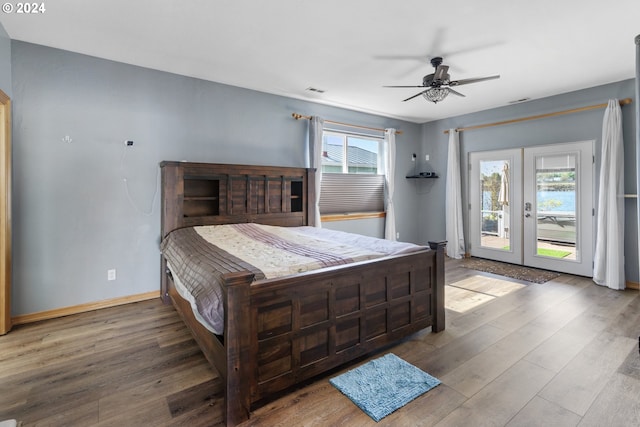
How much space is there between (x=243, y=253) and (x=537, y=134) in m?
5.02

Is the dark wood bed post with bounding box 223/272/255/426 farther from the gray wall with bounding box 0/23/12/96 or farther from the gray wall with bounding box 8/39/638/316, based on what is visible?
the gray wall with bounding box 0/23/12/96

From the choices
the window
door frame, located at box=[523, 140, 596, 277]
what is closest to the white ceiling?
door frame, located at box=[523, 140, 596, 277]

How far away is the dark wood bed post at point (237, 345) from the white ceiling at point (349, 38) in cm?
215

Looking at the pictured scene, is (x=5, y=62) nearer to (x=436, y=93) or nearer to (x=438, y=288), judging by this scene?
(x=436, y=93)

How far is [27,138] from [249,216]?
233cm

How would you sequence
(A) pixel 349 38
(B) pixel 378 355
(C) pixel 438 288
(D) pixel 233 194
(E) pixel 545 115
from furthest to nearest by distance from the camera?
(E) pixel 545 115
(D) pixel 233 194
(A) pixel 349 38
(C) pixel 438 288
(B) pixel 378 355

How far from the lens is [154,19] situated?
259 cm

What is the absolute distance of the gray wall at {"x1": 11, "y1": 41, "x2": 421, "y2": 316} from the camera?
2992 millimetres

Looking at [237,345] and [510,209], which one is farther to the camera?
[510,209]

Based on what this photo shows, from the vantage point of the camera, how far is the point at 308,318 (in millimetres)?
1948

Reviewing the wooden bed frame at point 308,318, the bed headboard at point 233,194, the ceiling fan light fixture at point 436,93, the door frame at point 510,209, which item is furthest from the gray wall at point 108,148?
the ceiling fan light fixture at point 436,93

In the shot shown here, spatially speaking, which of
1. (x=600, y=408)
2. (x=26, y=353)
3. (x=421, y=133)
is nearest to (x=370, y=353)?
(x=600, y=408)

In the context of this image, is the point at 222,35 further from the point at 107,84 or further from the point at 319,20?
the point at 107,84

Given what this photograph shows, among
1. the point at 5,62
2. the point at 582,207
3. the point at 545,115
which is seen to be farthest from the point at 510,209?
the point at 5,62
